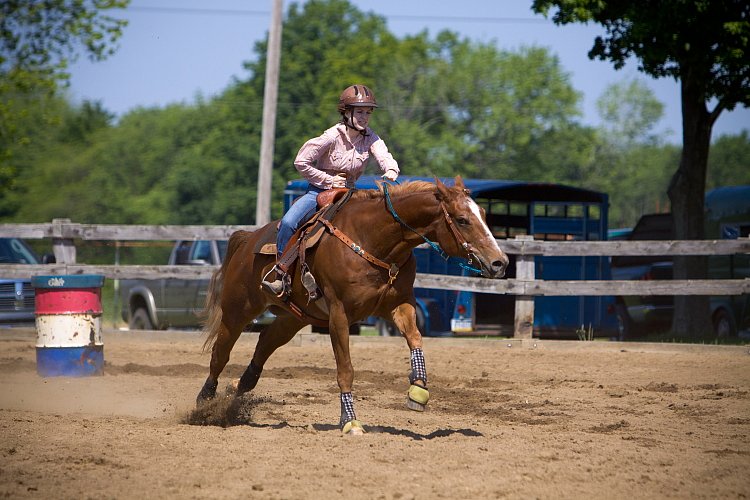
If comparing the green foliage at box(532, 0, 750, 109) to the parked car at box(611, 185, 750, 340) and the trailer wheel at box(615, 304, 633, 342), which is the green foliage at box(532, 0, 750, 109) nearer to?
the parked car at box(611, 185, 750, 340)

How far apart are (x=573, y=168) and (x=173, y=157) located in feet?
99.2

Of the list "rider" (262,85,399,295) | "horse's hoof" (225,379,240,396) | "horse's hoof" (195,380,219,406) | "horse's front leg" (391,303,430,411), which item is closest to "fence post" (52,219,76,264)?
"horse's hoof" (225,379,240,396)

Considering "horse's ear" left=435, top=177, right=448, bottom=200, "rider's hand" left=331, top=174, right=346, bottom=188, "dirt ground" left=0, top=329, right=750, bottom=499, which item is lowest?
"dirt ground" left=0, top=329, right=750, bottom=499

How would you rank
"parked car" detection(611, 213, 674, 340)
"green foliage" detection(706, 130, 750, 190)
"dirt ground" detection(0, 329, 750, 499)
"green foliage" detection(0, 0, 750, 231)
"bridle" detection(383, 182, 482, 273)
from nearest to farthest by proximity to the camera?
1. "dirt ground" detection(0, 329, 750, 499)
2. "bridle" detection(383, 182, 482, 273)
3. "parked car" detection(611, 213, 674, 340)
4. "green foliage" detection(0, 0, 750, 231)
5. "green foliage" detection(706, 130, 750, 190)

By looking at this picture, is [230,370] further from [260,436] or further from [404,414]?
[260,436]

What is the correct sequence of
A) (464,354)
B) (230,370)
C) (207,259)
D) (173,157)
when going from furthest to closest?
(173,157) → (207,259) → (464,354) → (230,370)

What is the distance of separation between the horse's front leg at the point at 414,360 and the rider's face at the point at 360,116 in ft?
5.10

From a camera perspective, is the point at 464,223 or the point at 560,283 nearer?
the point at 464,223

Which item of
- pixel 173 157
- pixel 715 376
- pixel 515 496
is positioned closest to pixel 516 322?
pixel 715 376

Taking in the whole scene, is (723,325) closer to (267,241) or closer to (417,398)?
(267,241)

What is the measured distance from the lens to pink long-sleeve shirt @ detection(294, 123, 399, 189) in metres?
7.58

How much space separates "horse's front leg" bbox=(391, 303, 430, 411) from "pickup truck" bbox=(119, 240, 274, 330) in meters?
9.14

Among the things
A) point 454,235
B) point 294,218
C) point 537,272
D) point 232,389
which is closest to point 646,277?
point 537,272

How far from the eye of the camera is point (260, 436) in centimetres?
694
